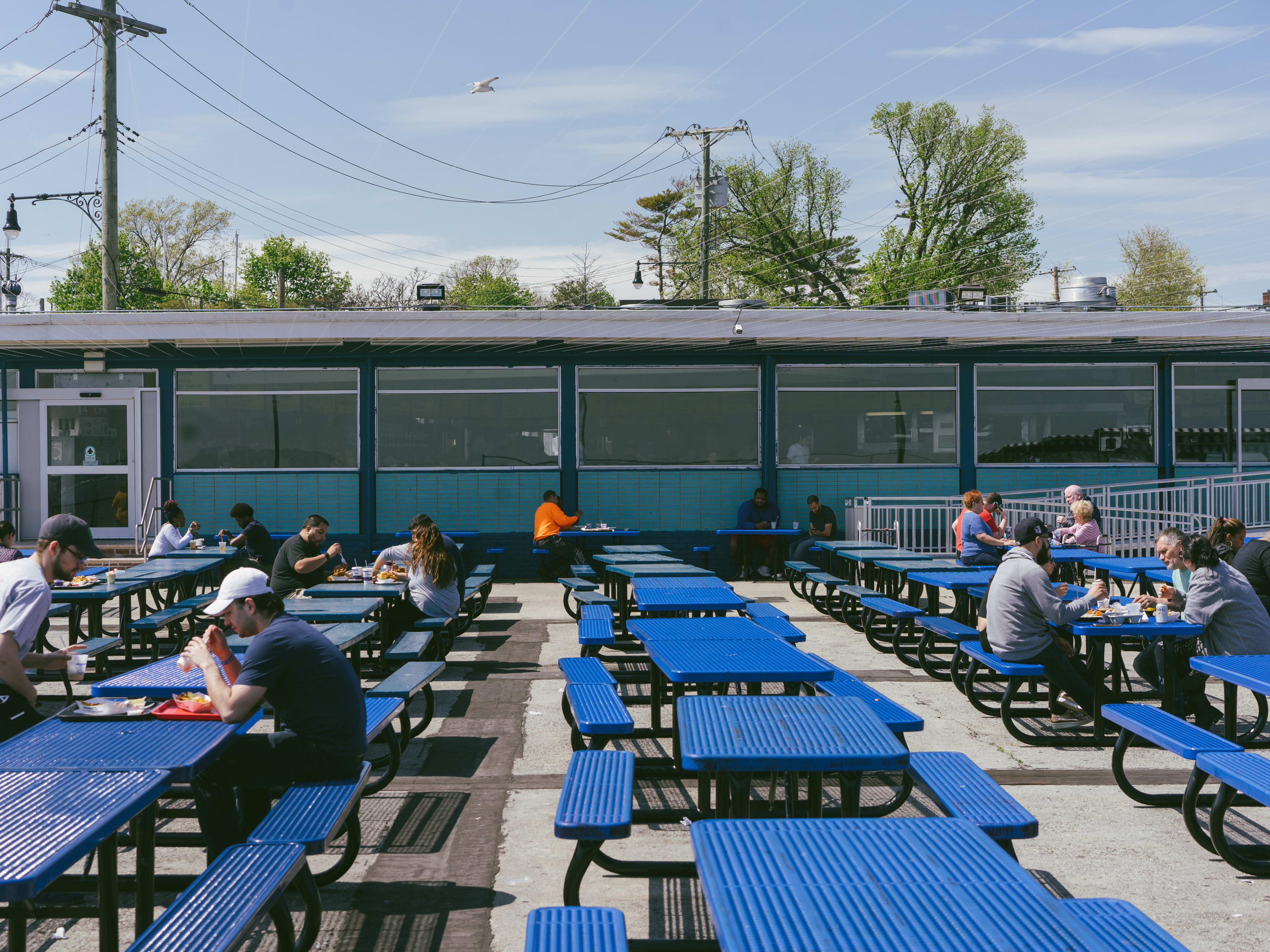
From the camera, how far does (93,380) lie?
16.3m

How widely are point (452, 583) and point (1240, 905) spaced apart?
6309 mm

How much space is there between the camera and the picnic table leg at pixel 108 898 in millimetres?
3547

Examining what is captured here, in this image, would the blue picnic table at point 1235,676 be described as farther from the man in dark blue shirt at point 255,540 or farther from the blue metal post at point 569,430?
the blue metal post at point 569,430

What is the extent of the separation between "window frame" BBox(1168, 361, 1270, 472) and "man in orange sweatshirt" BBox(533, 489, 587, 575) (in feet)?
31.8

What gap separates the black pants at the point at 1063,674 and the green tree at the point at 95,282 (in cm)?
5033

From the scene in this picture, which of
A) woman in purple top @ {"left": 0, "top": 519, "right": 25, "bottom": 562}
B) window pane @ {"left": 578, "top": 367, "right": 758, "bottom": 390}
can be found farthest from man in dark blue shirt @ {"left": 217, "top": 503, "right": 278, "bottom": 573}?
window pane @ {"left": 578, "top": 367, "right": 758, "bottom": 390}

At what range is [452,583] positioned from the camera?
9.09m

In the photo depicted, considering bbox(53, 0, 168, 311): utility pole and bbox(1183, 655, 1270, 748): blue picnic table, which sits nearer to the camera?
bbox(1183, 655, 1270, 748): blue picnic table

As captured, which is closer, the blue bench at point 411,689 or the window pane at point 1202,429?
the blue bench at point 411,689

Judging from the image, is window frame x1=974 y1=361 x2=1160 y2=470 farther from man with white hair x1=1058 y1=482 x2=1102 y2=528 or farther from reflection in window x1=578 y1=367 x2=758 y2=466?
reflection in window x1=578 y1=367 x2=758 y2=466

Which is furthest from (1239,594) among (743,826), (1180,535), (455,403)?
(455,403)

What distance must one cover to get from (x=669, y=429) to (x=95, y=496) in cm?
879

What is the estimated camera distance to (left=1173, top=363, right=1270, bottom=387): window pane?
17.2 m

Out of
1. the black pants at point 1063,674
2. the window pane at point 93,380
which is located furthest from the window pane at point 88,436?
the black pants at point 1063,674
